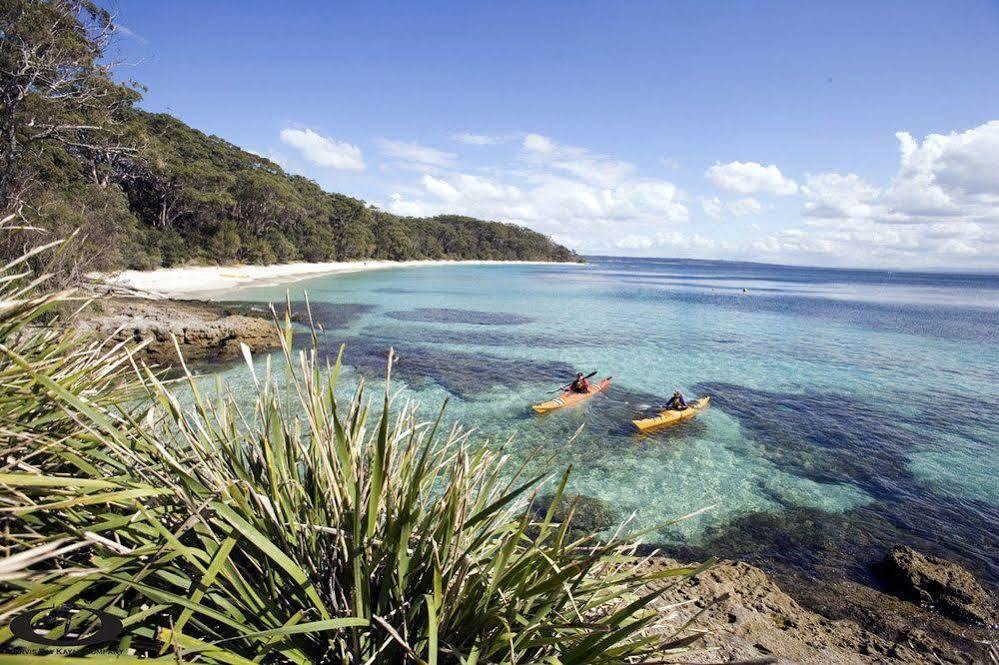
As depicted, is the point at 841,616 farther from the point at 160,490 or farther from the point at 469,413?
the point at 469,413

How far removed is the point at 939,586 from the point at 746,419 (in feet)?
24.1

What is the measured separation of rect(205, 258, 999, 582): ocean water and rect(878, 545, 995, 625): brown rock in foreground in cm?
45

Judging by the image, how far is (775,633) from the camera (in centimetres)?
500

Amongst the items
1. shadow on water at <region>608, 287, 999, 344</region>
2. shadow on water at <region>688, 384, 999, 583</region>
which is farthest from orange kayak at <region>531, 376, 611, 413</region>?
shadow on water at <region>608, 287, 999, 344</region>

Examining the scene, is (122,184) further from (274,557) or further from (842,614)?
(842,614)

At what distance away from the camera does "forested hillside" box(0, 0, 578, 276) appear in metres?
15.5

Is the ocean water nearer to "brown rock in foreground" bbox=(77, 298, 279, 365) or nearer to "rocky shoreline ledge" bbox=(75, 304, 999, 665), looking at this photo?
"rocky shoreline ledge" bbox=(75, 304, 999, 665)

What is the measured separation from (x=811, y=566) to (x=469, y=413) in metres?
7.94

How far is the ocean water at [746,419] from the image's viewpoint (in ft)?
26.1

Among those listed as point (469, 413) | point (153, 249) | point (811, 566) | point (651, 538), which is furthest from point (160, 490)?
point (153, 249)

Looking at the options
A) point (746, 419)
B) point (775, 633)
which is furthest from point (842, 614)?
point (746, 419)

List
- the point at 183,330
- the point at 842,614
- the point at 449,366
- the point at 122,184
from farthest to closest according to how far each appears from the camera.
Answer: the point at 122,184 → the point at 449,366 → the point at 183,330 → the point at 842,614

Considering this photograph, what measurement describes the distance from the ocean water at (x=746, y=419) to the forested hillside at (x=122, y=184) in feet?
28.4

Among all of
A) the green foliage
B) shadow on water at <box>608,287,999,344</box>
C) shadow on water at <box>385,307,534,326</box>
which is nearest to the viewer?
shadow on water at <box>385,307,534,326</box>
